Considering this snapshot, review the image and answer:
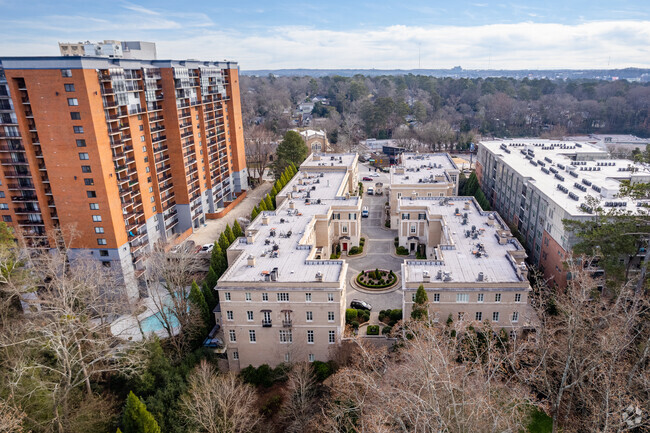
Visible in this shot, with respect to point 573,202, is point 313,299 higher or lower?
lower

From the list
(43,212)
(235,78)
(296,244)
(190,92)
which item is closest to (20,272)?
(43,212)

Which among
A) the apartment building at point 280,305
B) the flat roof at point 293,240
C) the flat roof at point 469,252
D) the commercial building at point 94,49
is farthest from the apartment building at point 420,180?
the commercial building at point 94,49

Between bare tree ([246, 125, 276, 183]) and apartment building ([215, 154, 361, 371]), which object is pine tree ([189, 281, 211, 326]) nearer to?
apartment building ([215, 154, 361, 371])

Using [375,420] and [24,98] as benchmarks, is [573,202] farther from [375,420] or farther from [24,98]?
[24,98]

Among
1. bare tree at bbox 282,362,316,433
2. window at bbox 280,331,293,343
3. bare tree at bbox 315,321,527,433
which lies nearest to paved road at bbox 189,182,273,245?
window at bbox 280,331,293,343

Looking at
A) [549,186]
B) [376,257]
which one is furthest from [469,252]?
[549,186]

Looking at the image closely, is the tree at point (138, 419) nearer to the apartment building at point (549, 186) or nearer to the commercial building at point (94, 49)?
the apartment building at point (549, 186)
